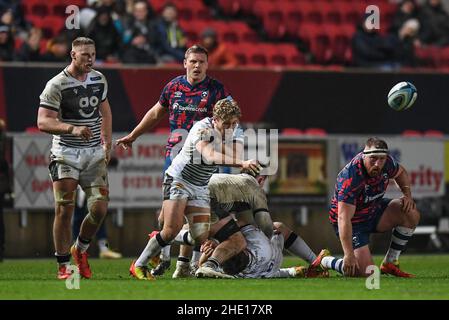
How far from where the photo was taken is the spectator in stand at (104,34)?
20656 millimetres

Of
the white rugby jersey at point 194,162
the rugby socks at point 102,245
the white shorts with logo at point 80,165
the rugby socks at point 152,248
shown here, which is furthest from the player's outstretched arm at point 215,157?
the rugby socks at point 102,245

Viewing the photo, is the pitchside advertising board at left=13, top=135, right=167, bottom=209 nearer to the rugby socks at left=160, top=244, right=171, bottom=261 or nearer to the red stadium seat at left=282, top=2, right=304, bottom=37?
the rugby socks at left=160, top=244, right=171, bottom=261

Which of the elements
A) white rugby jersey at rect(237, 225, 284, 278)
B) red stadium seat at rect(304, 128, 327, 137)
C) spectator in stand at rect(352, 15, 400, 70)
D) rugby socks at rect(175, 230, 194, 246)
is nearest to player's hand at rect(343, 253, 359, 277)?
white rugby jersey at rect(237, 225, 284, 278)

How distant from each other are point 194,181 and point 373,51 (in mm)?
10869

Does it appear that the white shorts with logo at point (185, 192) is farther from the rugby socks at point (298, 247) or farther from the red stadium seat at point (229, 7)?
the red stadium seat at point (229, 7)

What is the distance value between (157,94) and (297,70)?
7.75 ft

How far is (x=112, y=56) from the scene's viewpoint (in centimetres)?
2088

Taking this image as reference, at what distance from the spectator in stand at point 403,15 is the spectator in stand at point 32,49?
7.51 metres

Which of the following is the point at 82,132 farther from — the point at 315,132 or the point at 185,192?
the point at 315,132

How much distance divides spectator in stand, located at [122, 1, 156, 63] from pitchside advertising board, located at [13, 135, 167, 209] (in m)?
1.94

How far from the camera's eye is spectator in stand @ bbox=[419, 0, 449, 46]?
24973 mm

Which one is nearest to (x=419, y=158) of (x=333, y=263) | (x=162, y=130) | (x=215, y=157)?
(x=162, y=130)
